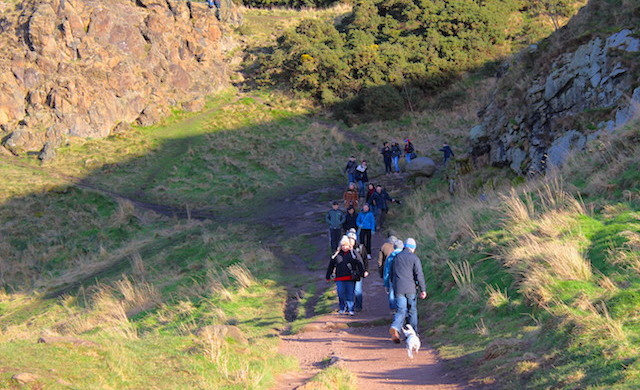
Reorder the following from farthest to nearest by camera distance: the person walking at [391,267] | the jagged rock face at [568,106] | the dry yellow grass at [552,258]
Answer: the jagged rock face at [568,106]
the person walking at [391,267]
the dry yellow grass at [552,258]

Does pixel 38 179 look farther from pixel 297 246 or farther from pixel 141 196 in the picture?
pixel 297 246

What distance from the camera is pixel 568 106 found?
17.1 metres

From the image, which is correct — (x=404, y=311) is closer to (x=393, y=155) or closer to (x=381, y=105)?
(x=393, y=155)

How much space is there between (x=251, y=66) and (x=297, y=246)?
98.7 ft

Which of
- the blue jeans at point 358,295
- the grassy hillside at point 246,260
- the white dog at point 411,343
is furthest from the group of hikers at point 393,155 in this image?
the white dog at point 411,343

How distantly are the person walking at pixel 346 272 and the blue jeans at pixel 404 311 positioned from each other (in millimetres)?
2010

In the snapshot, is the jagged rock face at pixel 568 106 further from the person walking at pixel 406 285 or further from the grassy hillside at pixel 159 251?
the grassy hillside at pixel 159 251

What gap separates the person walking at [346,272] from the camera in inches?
442

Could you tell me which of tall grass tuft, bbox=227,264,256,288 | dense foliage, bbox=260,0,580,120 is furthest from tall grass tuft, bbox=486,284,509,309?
dense foliage, bbox=260,0,580,120

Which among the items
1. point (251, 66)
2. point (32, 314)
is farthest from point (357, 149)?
point (32, 314)

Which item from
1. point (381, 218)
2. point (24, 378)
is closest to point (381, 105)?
point (381, 218)

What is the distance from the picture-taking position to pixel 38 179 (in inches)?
1133

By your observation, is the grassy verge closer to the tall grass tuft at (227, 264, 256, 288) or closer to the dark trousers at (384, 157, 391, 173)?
the tall grass tuft at (227, 264, 256, 288)

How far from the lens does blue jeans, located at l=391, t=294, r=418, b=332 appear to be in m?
9.10
